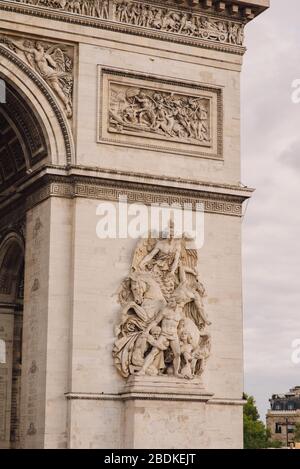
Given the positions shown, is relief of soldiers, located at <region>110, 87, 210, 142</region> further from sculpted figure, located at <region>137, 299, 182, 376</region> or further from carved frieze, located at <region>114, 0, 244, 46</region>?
sculpted figure, located at <region>137, 299, 182, 376</region>

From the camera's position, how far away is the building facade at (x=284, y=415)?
9081 centimetres

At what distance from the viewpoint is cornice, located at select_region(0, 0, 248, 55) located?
82.8 feet

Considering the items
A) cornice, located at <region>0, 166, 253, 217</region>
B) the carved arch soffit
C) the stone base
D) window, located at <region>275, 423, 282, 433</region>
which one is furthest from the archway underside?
window, located at <region>275, 423, 282, 433</region>

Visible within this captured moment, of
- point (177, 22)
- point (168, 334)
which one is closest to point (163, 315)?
point (168, 334)

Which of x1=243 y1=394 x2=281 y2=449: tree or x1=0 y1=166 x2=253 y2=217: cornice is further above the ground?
x1=0 y1=166 x2=253 y2=217: cornice

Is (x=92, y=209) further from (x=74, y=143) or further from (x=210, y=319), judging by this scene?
(x=210, y=319)

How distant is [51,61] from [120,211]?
11.9 feet

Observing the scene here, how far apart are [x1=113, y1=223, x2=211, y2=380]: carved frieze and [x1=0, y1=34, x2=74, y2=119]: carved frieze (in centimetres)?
372

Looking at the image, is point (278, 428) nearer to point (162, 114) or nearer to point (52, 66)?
point (162, 114)

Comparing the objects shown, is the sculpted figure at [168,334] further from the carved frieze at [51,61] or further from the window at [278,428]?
the window at [278,428]

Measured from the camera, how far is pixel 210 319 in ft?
85.3

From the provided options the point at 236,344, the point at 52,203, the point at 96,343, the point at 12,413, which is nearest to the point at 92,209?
the point at 52,203

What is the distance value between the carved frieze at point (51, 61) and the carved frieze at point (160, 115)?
0.79 metres
